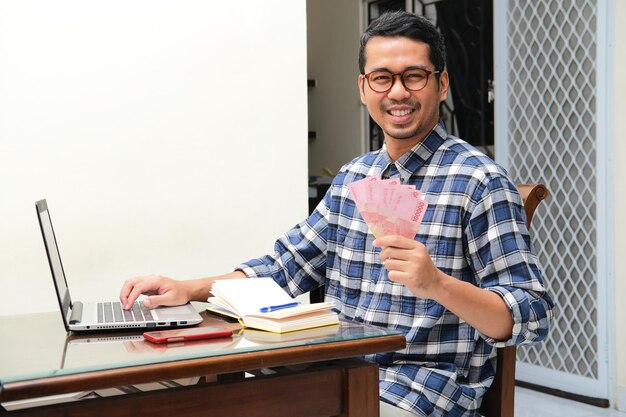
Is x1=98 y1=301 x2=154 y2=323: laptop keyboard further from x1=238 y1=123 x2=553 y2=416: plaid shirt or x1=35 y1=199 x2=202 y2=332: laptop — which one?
x1=238 y1=123 x2=553 y2=416: plaid shirt

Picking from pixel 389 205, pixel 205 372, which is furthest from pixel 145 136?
pixel 205 372

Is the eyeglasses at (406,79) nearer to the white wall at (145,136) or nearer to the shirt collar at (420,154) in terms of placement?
the shirt collar at (420,154)

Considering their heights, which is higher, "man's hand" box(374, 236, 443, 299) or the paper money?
the paper money

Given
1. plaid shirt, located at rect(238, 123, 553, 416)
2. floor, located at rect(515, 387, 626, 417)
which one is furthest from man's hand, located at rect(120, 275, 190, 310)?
floor, located at rect(515, 387, 626, 417)

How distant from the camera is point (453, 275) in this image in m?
1.65

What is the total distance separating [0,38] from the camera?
2.34 meters

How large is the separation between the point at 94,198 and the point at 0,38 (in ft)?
1.76

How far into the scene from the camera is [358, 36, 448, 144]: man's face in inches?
68.1

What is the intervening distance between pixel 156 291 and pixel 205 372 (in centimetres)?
62

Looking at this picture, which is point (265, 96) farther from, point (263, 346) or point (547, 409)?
point (547, 409)

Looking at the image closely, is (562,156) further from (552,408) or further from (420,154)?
(420,154)

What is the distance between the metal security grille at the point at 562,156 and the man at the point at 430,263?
85.4 inches

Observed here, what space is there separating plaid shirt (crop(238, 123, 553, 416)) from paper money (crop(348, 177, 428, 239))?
26 centimetres

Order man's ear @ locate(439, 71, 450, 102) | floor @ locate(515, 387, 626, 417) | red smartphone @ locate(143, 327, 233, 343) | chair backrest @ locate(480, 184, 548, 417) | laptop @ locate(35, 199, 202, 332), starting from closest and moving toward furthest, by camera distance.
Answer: red smartphone @ locate(143, 327, 233, 343) → laptop @ locate(35, 199, 202, 332) → chair backrest @ locate(480, 184, 548, 417) → man's ear @ locate(439, 71, 450, 102) → floor @ locate(515, 387, 626, 417)
